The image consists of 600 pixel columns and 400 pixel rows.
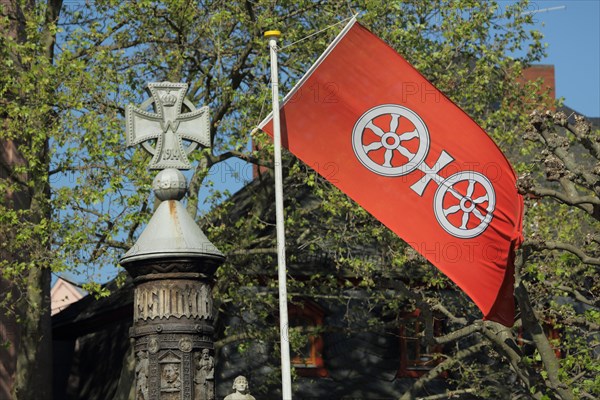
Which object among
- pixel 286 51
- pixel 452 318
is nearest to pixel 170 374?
pixel 452 318

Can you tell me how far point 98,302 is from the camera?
Answer: 33.5 metres

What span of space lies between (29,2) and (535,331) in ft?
44.0

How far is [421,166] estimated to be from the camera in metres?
13.4

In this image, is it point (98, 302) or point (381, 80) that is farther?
point (98, 302)

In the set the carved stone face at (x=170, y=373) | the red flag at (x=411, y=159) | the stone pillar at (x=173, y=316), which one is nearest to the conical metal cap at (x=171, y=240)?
the stone pillar at (x=173, y=316)

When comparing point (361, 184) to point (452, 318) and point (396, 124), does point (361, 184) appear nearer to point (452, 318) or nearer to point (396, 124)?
point (396, 124)

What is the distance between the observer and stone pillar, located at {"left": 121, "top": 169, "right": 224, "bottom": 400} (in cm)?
945

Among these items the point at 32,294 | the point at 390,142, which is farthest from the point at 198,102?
the point at 390,142

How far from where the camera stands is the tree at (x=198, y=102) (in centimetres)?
2377

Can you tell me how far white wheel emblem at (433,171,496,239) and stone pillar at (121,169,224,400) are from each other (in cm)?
399

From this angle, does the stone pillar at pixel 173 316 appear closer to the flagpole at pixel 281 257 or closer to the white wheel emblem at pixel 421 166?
the flagpole at pixel 281 257

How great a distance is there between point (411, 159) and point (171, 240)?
167 inches

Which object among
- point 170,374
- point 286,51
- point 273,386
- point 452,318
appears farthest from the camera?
point 273,386

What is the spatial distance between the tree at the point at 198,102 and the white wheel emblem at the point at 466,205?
9141mm
